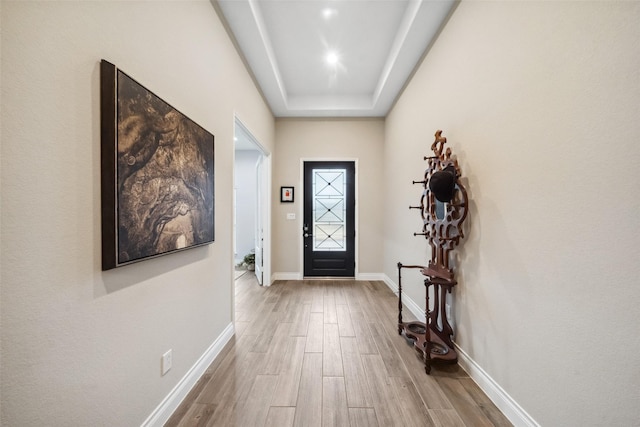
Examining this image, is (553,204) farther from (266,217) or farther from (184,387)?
(266,217)

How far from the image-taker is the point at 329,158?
177 inches

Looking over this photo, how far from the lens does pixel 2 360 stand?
0.71m

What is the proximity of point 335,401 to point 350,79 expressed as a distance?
3809mm

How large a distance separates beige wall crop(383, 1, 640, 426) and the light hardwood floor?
379 mm

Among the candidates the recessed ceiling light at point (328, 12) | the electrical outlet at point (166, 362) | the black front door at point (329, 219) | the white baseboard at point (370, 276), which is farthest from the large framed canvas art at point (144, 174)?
the white baseboard at point (370, 276)

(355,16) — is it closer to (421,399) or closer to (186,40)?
(186,40)

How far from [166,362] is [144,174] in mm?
1095

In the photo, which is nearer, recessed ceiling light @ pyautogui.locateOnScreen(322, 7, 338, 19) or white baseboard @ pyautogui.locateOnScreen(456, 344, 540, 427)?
white baseboard @ pyautogui.locateOnScreen(456, 344, 540, 427)

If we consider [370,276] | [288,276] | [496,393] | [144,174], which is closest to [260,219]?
[288,276]

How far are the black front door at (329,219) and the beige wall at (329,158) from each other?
134 millimetres

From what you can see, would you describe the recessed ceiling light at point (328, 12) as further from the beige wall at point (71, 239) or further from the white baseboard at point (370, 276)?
the white baseboard at point (370, 276)

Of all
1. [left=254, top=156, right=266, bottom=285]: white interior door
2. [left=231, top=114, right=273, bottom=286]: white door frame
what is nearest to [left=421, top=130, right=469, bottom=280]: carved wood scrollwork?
[left=231, top=114, right=273, bottom=286]: white door frame

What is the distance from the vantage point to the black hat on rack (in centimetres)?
189

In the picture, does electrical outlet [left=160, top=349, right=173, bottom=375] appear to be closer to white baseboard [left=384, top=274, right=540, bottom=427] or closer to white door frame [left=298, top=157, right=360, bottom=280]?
white baseboard [left=384, top=274, right=540, bottom=427]
